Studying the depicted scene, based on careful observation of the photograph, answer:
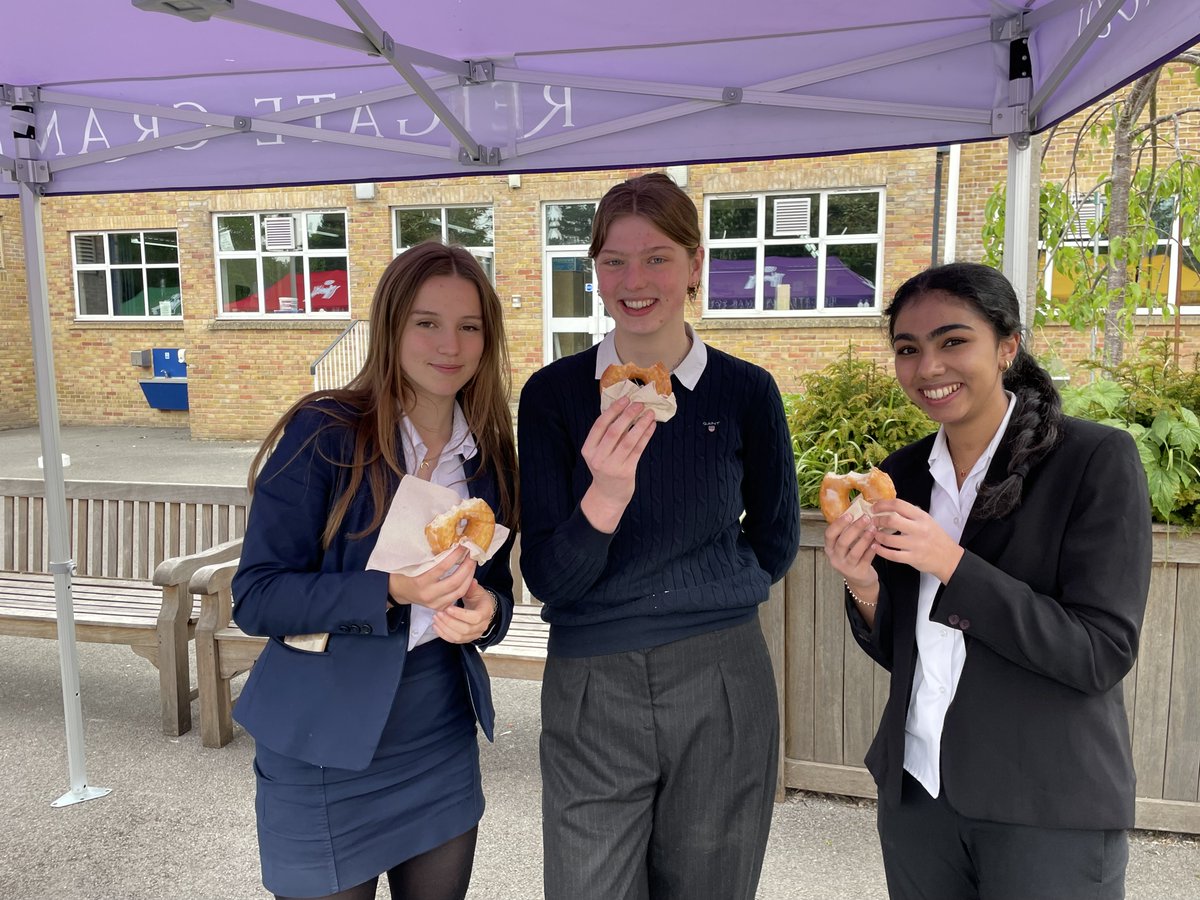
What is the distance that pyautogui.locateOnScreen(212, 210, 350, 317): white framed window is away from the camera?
14.8 metres

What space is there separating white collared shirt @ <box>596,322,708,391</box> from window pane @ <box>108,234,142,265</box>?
17.5m

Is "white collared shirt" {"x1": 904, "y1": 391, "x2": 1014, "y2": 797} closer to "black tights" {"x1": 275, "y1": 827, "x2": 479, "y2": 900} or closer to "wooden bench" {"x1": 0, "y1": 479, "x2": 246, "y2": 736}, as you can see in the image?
"black tights" {"x1": 275, "y1": 827, "x2": 479, "y2": 900}

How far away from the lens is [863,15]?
9.93 feet

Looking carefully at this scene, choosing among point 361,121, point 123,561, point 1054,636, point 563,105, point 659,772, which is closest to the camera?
point 1054,636

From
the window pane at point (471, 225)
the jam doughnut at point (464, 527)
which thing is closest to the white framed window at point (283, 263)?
the window pane at point (471, 225)

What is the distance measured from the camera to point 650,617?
71.7 inches

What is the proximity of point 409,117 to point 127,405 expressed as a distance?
1623 cm

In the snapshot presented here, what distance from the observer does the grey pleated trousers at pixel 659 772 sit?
181cm

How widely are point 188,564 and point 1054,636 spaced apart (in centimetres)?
406

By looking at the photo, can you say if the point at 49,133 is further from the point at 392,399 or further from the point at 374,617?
the point at 374,617

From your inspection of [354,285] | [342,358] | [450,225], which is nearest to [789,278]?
[450,225]

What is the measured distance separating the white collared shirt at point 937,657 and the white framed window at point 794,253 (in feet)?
37.7

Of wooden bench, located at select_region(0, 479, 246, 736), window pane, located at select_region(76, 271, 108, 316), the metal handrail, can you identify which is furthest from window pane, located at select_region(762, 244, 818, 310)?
window pane, located at select_region(76, 271, 108, 316)

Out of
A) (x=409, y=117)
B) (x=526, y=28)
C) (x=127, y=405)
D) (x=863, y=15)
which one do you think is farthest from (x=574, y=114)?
(x=127, y=405)
